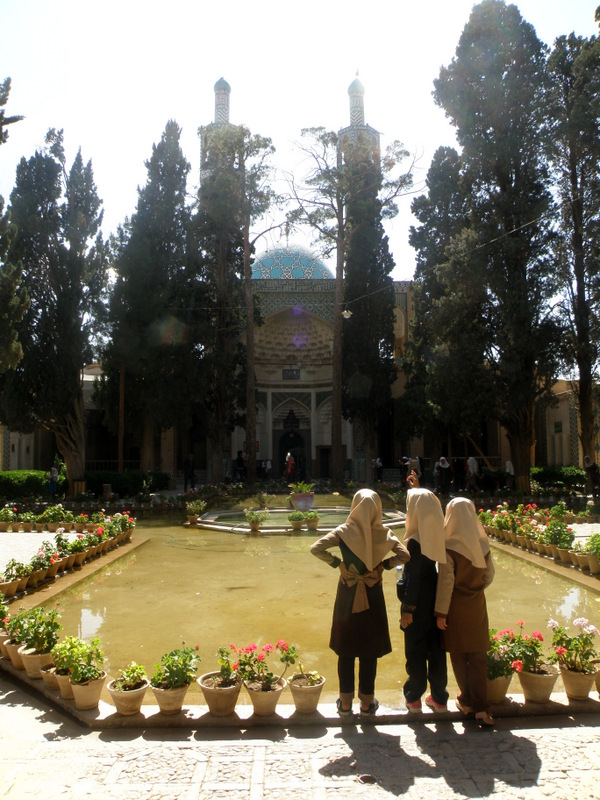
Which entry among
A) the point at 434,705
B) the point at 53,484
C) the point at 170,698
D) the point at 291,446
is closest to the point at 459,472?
the point at 291,446

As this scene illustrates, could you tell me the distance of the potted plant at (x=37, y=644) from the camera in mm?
4059

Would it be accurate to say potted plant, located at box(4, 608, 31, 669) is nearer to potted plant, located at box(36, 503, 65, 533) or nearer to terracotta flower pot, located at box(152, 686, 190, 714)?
terracotta flower pot, located at box(152, 686, 190, 714)

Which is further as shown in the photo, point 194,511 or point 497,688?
point 194,511

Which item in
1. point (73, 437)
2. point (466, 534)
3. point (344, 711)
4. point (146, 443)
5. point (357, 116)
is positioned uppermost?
point (357, 116)

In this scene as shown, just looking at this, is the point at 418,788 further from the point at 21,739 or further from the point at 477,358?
the point at 477,358

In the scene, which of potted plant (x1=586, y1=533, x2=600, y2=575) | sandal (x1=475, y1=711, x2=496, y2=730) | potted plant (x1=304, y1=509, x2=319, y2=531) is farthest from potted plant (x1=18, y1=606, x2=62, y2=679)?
potted plant (x1=304, y1=509, x2=319, y2=531)

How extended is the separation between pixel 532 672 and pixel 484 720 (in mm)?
458

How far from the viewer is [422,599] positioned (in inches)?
132

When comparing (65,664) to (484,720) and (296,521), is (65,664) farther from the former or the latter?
(296,521)

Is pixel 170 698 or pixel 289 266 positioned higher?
pixel 289 266

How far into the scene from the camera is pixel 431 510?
10.8ft

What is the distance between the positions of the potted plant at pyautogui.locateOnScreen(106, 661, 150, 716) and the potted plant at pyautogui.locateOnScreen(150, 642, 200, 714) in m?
0.08

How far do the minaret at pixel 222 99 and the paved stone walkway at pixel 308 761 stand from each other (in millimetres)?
27639

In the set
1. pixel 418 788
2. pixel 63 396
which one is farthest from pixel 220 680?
pixel 63 396
